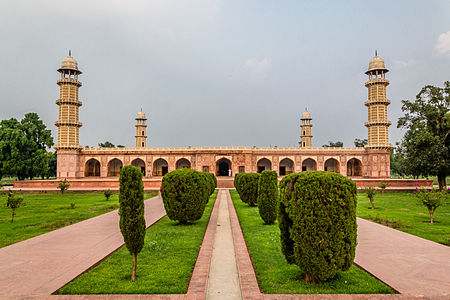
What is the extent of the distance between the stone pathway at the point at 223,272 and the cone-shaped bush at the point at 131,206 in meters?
1.27

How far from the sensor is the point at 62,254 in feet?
19.2

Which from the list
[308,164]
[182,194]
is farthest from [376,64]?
[182,194]

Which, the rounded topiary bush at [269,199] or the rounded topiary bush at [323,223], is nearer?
the rounded topiary bush at [323,223]

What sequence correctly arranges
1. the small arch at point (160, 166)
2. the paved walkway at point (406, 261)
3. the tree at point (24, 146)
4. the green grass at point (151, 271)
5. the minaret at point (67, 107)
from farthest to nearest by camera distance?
the small arch at point (160, 166), the minaret at point (67, 107), the tree at point (24, 146), the paved walkway at point (406, 261), the green grass at point (151, 271)

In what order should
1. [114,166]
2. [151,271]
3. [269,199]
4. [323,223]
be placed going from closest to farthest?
1. [323,223]
2. [151,271]
3. [269,199]
4. [114,166]

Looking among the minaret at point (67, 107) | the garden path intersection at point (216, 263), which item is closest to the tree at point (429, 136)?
the garden path intersection at point (216, 263)

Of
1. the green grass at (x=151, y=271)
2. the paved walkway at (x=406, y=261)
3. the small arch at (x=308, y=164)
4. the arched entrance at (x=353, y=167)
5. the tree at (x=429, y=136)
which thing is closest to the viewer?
the green grass at (x=151, y=271)

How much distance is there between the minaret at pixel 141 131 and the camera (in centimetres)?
4316

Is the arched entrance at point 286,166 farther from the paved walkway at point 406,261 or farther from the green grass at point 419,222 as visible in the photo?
the paved walkway at point 406,261

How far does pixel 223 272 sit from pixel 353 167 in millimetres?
34959

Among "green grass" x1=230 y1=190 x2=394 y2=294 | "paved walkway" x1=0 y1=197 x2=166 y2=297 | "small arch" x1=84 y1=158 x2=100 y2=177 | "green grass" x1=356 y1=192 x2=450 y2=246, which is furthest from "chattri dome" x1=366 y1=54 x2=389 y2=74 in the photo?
"small arch" x1=84 y1=158 x2=100 y2=177

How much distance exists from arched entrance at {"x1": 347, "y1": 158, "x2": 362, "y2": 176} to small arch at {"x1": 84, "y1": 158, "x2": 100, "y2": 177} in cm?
3076

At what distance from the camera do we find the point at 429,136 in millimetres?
19203

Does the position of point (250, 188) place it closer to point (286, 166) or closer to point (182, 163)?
point (182, 163)
